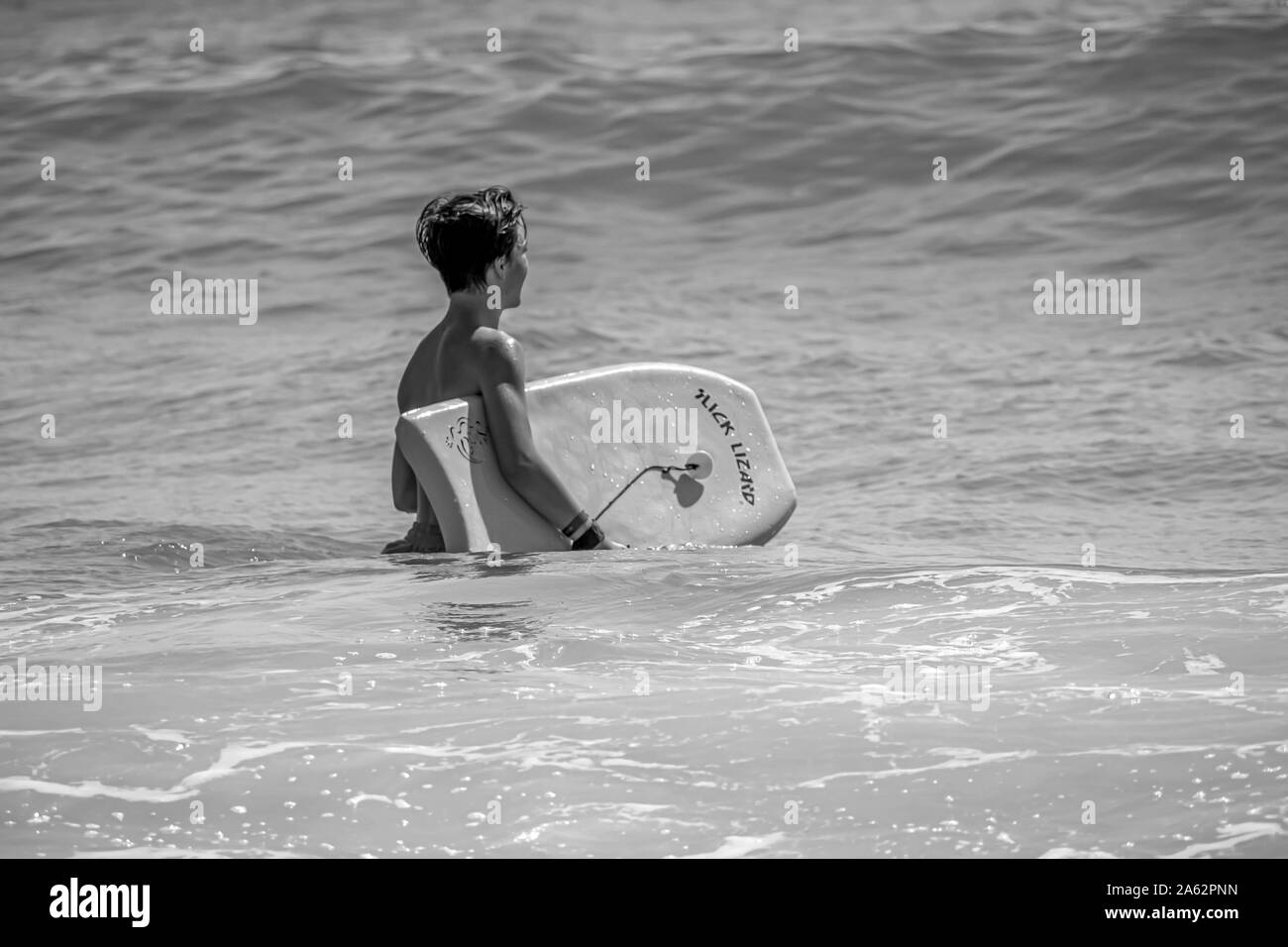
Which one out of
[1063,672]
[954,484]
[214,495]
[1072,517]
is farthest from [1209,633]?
[214,495]

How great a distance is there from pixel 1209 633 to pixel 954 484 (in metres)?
2.97

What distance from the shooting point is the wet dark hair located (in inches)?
194

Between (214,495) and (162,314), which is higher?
(162,314)

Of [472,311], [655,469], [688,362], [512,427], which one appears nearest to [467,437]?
[512,427]

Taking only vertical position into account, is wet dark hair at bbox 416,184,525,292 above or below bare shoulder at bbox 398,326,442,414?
above

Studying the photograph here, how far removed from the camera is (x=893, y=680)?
3.67m

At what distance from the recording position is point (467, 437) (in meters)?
4.95

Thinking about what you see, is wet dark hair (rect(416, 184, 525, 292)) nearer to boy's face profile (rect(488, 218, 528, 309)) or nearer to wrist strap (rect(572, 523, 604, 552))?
boy's face profile (rect(488, 218, 528, 309))

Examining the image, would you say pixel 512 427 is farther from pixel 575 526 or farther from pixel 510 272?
pixel 510 272

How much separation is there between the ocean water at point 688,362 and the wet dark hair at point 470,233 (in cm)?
95

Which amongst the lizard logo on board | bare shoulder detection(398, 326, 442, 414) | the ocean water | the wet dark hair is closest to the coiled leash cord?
the ocean water
